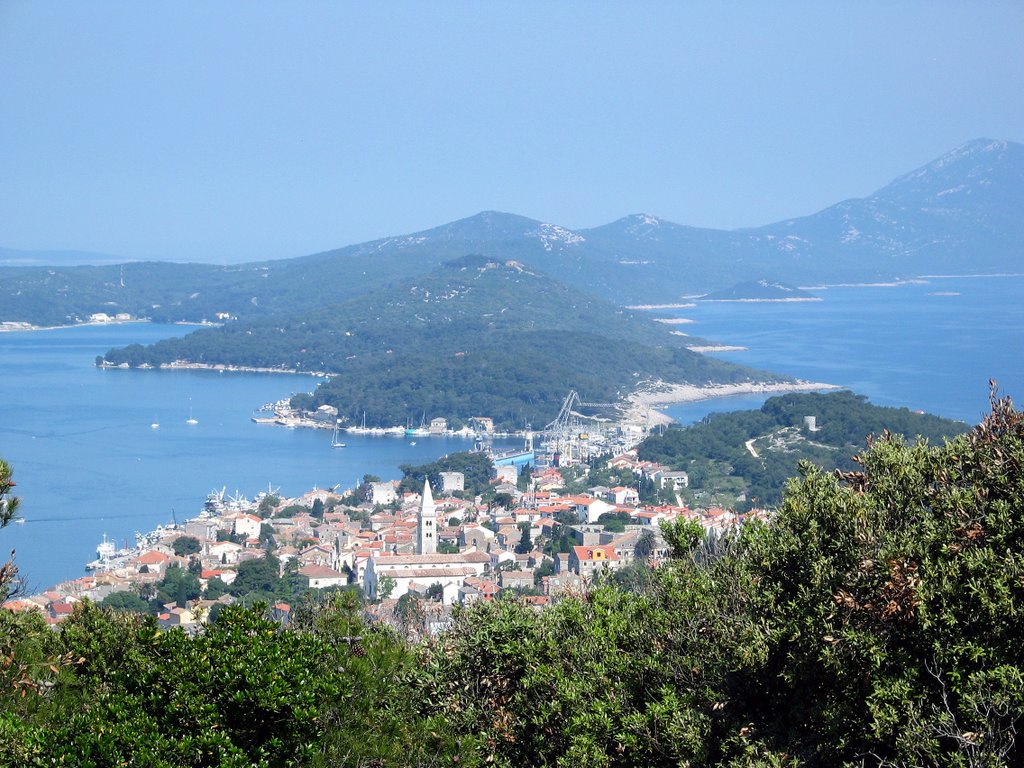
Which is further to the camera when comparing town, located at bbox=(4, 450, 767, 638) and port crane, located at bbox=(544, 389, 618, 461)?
port crane, located at bbox=(544, 389, 618, 461)

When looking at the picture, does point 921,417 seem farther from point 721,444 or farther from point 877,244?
point 877,244

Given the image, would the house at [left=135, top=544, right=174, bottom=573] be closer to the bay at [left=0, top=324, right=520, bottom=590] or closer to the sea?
the sea

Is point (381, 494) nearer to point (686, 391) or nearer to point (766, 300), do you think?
point (686, 391)

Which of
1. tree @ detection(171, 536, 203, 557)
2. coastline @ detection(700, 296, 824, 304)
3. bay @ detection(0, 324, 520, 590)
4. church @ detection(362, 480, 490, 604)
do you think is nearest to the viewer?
church @ detection(362, 480, 490, 604)

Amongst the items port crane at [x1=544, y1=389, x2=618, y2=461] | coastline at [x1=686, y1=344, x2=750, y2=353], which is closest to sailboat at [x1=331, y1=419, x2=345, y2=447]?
port crane at [x1=544, y1=389, x2=618, y2=461]

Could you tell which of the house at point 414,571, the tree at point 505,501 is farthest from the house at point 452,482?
the house at point 414,571

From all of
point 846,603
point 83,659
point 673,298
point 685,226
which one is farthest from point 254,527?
point 685,226

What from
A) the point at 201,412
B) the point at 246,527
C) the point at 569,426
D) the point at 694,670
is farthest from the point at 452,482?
the point at 694,670

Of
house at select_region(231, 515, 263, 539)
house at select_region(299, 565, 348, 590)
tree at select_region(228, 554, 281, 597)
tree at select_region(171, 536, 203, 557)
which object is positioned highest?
tree at select_region(228, 554, 281, 597)
